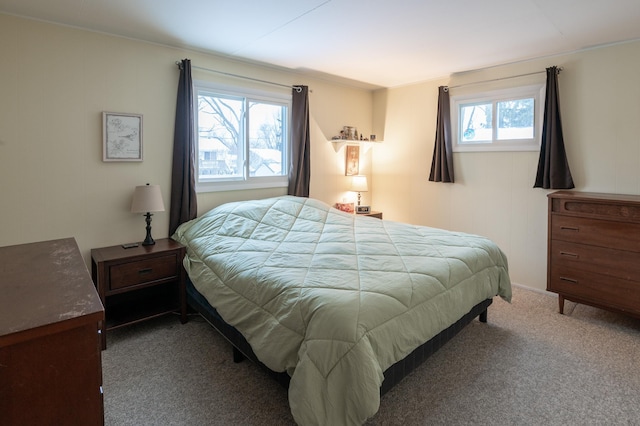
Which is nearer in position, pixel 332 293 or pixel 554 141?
pixel 332 293

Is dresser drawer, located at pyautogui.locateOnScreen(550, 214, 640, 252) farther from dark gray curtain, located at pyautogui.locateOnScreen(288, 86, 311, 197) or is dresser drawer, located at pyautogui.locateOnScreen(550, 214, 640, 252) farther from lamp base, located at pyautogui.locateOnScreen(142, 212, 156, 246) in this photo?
lamp base, located at pyautogui.locateOnScreen(142, 212, 156, 246)

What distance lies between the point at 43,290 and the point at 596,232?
3.56 meters

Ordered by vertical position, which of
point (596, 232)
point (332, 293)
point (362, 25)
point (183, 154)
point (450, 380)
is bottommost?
point (450, 380)

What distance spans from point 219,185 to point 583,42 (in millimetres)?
3524

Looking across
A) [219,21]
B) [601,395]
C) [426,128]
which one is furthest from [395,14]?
[601,395]

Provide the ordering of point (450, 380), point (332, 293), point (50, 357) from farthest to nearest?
point (450, 380), point (332, 293), point (50, 357)

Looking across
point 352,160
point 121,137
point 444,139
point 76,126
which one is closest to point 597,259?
point 444,139

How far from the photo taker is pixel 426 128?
4.51m

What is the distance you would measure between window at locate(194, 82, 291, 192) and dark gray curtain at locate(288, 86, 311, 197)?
0.28 feet

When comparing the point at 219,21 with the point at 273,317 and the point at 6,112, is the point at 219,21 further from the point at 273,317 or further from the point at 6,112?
the point at 273,317

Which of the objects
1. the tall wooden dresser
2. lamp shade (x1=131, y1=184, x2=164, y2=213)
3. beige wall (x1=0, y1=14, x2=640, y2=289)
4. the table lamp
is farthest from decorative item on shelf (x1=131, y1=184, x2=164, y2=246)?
the table lamp

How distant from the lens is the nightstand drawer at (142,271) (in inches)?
103

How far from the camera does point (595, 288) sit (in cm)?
294

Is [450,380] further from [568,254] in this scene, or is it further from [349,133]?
[349,133]
